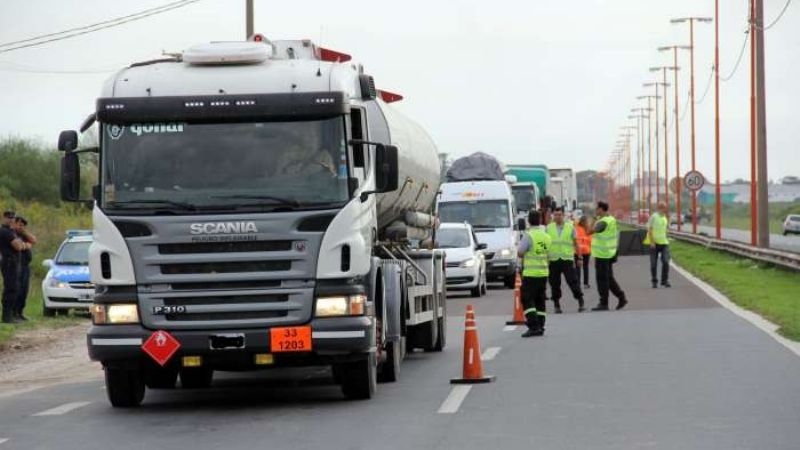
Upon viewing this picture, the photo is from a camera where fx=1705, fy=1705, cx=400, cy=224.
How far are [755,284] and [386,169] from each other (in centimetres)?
2402

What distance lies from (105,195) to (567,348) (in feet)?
26.0

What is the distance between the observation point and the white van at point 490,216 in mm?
40969

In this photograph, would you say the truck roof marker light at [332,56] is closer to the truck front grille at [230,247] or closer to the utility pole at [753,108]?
the truck front grille at [230,247]

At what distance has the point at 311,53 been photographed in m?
16.5

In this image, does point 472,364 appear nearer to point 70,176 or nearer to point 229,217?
point 229,217

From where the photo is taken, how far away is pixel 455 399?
14.9 m

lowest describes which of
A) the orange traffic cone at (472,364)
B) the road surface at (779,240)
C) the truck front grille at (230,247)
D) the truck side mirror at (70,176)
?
the road surface at (779,240)

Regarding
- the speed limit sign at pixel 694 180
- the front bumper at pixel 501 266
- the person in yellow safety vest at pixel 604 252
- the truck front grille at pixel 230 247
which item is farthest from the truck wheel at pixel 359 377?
the speed limit sign at pixel 694 180

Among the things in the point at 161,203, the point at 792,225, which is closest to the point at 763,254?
the point at 161,203

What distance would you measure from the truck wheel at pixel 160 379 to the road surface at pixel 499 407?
0.63 ft

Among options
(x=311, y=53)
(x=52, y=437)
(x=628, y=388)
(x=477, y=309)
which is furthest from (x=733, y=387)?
(x=477, y=309)

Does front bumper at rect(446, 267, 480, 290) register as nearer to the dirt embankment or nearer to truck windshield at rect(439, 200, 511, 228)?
truck windshield at rect(439, 200, 511, 228)

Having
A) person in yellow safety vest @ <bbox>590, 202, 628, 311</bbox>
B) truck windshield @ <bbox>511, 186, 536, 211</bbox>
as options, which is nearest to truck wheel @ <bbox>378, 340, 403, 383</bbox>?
person in yellow safety vest @ <bbox>590, 202, 628, 311</bbox>

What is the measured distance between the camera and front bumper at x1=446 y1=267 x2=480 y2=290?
36.0 m
